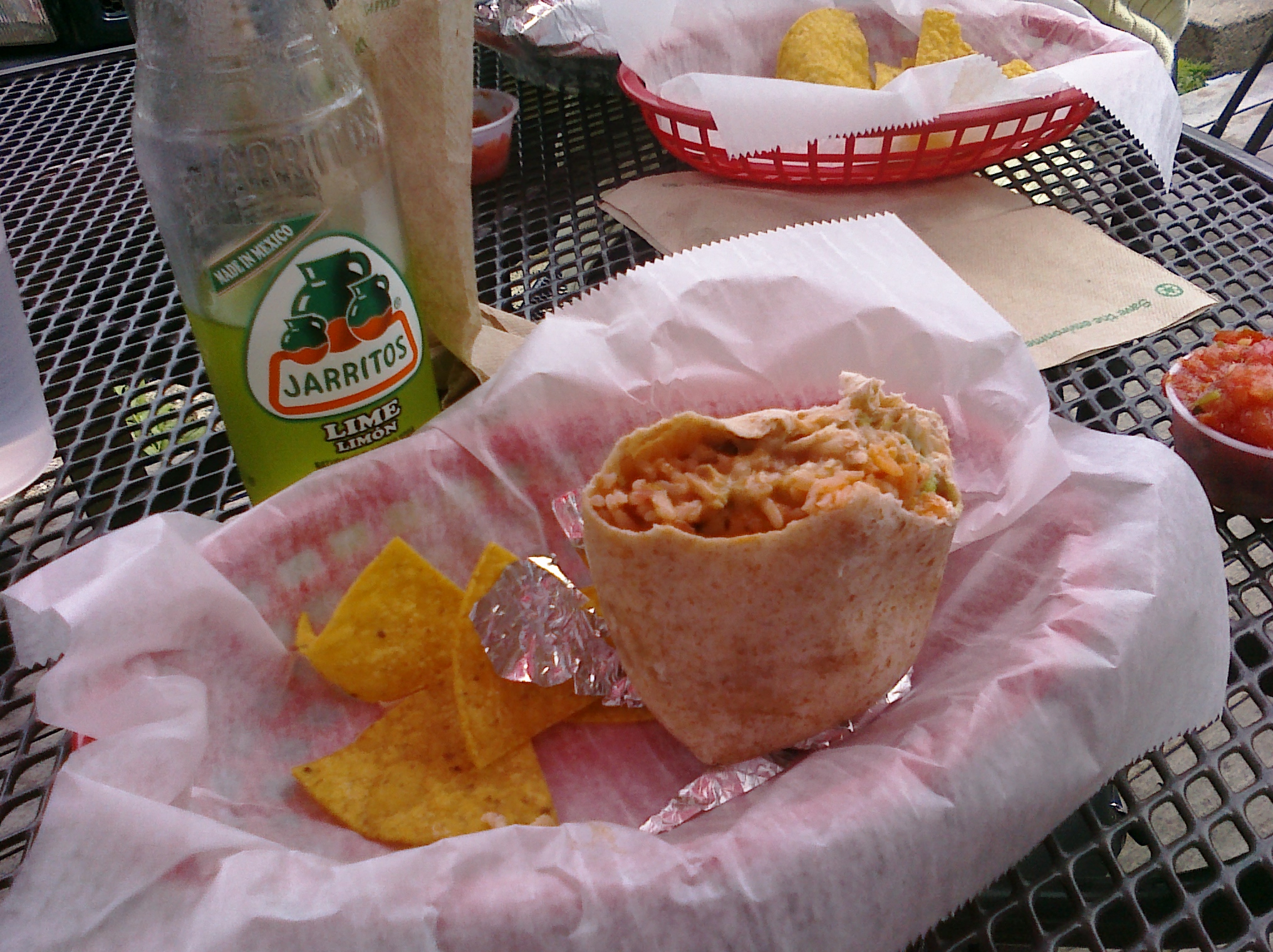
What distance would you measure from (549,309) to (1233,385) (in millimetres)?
919

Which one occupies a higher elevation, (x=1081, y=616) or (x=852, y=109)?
(x=852, y=109)

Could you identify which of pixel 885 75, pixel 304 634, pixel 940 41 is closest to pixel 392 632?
pixel 304 634

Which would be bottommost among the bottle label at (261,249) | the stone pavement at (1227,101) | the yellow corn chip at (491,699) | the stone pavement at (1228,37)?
the stone pavement at (1227,101)

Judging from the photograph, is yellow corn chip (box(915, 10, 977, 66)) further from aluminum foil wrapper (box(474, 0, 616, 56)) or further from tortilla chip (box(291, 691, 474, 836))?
tortilla chip (box(291, 691, 474, 836))

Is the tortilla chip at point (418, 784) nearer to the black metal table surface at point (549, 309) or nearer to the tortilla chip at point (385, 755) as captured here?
the tortilla chip at point (385, 755)

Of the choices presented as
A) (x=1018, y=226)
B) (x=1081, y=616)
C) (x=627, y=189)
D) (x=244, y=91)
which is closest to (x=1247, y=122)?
(x=1018, y=226)

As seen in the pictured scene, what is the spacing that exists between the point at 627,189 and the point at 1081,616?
46.1 inches

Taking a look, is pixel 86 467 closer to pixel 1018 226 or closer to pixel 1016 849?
pixel 1016 849

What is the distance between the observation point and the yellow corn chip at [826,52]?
175 centimetres

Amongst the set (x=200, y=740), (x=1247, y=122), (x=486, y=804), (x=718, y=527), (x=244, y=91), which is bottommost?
(x=1247, y=122)

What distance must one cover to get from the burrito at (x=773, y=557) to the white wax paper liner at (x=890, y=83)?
754mm

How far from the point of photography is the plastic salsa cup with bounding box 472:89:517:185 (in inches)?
63.9

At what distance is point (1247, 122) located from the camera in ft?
12.8

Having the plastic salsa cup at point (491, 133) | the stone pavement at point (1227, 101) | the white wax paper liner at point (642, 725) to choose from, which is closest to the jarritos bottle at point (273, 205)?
the white wax paper liner at point (642, 725)
